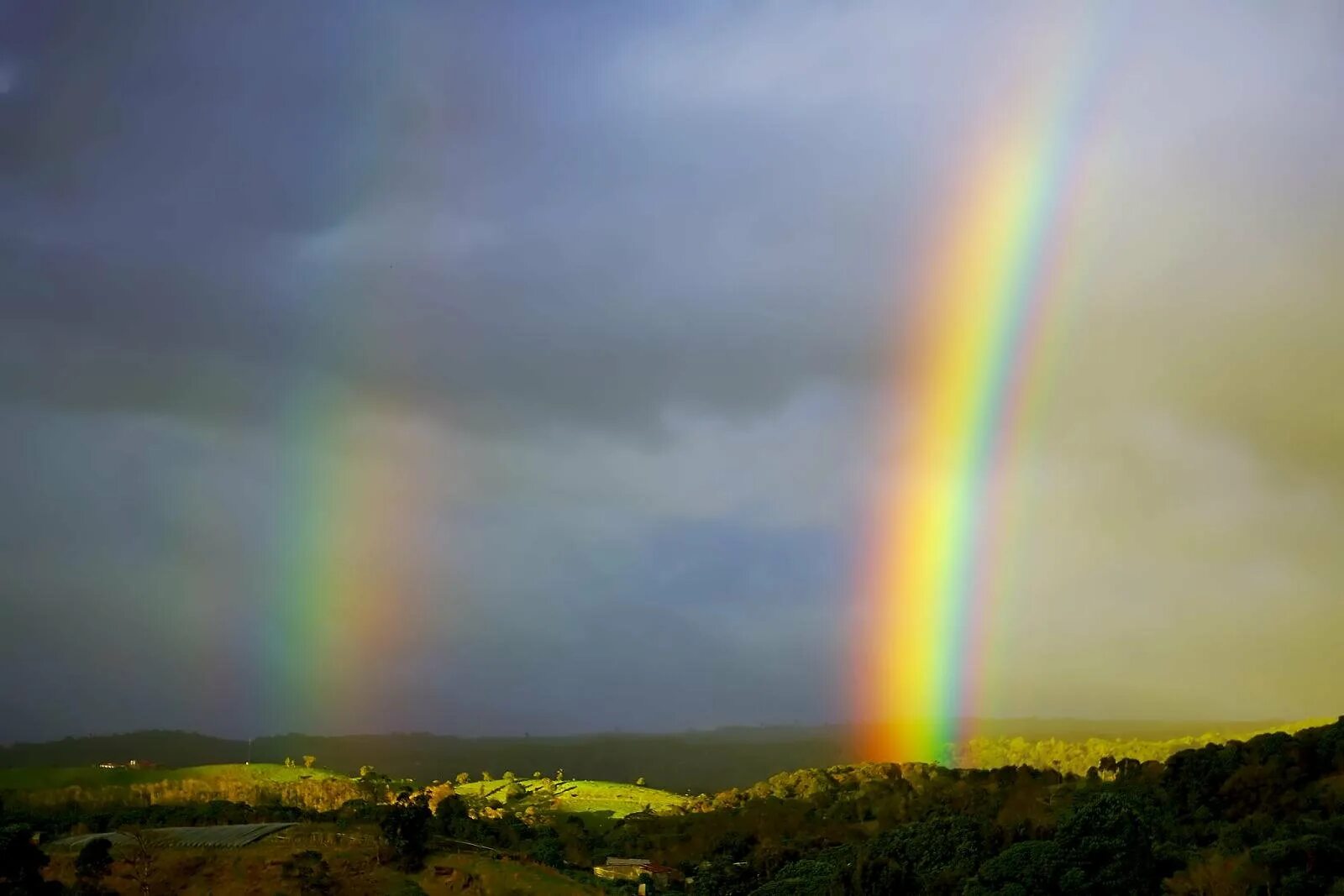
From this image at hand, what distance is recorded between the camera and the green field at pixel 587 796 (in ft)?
437

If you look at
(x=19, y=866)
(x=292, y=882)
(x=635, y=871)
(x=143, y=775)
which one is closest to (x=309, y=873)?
(x=292, y=882)

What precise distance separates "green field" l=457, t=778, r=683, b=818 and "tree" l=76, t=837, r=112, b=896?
292 ft

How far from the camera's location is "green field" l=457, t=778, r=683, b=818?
13325cm

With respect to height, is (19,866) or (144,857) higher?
(19,866)

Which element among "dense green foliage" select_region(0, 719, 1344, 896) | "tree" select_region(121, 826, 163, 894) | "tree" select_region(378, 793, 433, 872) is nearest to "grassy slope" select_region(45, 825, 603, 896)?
"tree" select_region(121, 826, 163, 894)

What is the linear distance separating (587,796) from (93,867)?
105306 mm

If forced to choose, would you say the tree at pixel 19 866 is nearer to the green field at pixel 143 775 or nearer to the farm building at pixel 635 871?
the farm building at pixel 635 871

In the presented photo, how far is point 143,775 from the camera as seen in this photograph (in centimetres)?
11750

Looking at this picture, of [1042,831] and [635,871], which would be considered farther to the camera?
[635,871]

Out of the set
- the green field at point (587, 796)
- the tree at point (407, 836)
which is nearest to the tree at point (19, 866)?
the tree at point (407, 836)

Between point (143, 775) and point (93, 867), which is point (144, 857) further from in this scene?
point (143, 775)

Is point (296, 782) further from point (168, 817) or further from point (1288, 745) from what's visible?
point (1288, 745)

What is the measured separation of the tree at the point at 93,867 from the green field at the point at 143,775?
70.0 m

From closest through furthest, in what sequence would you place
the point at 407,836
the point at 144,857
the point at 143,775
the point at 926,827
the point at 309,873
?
the point at 309,873
the point at 144,857
the point at 407,836
the point at 926,827
the point at 143,775
